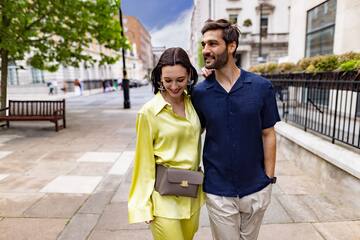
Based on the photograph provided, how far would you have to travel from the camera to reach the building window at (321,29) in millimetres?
11141

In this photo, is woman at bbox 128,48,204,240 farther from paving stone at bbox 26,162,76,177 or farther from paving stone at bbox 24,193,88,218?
paving stone at bbox 26,162,76,177

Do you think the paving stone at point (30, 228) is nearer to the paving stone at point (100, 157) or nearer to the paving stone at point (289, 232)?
the paving stone at point (289, 232)

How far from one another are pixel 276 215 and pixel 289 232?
0.40 meters

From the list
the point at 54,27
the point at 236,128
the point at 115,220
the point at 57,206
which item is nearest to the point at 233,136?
the point at 236,128

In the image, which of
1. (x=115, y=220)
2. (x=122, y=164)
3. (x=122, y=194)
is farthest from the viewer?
(x=122, y=164)

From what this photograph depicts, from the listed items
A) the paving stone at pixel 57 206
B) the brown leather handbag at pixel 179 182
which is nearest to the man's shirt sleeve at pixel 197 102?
the brown leather handbag at pixel 179 182

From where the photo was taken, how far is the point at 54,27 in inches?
411

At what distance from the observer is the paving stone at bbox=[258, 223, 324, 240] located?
319cm

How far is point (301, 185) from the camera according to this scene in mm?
4656

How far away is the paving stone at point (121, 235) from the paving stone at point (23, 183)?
6.12 ft

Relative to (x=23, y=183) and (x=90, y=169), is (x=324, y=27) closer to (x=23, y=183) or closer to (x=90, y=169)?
(x=90, y=169)

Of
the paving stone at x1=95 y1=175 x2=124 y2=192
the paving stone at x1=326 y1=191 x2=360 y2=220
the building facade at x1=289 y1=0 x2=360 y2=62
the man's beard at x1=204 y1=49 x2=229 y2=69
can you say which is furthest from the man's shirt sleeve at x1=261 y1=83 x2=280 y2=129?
the building facade at x1=289 y1=0 x2=360 y2=62

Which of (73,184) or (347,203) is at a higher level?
(347,203)

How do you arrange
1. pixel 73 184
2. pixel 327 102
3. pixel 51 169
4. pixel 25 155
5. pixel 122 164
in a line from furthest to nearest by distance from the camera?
1. pixel 25 155
2. pixel 327 102
3. pixel 122 164
4. pixel 51 169
5. pixel 73 184
